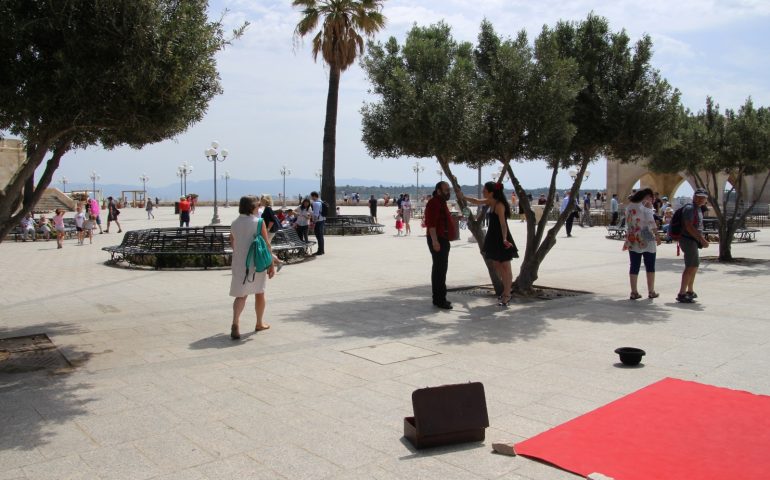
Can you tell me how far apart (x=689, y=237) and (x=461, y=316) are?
12.8 feet

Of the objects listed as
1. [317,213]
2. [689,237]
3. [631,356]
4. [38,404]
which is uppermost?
[317,213]

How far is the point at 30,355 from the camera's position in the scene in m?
6.16

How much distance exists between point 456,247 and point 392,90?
10.6m

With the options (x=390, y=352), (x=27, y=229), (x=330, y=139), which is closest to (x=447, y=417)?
(x=390, y=352)

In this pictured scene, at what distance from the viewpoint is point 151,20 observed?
510 centimetres

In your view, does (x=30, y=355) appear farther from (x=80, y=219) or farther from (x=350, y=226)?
(x=350, y=226)

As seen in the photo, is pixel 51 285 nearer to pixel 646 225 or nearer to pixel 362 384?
pixel 362 384

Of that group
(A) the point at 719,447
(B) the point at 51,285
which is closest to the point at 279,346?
(A) the point at 719,447

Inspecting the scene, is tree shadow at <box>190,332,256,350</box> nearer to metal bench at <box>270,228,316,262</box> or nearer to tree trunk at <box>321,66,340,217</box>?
metal bench at <box>270,228,316,262</box>

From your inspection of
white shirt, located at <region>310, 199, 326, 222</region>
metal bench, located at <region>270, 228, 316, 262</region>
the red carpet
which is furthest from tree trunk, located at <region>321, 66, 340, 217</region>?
the red carpet

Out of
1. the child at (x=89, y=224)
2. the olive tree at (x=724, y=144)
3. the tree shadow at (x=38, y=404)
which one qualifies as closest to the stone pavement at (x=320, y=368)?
the tree shadow at (x=38, y=404)

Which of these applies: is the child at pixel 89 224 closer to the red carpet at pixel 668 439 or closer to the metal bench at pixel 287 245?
the metal bench at pixel 287 245

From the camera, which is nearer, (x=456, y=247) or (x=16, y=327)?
(x=16, y=327)

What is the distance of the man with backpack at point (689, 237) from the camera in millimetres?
9133
